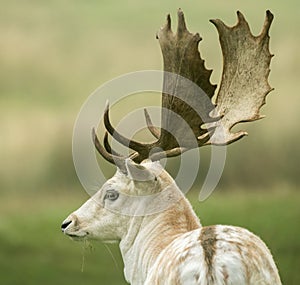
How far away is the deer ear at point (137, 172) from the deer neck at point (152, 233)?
0.17 meters

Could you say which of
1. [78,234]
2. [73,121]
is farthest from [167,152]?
[73,121]

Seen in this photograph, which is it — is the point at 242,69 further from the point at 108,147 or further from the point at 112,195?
the point at 112,195

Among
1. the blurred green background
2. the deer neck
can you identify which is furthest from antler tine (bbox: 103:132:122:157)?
the blurred green background

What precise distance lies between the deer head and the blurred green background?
539 centimetres

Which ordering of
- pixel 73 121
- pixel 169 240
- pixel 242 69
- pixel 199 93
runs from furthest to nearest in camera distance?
pixel 73 121 → pixel 242 69 → pixel 199 93 → pixel 169 240

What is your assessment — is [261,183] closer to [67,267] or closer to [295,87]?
[295,87]

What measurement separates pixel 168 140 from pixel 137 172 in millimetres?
269

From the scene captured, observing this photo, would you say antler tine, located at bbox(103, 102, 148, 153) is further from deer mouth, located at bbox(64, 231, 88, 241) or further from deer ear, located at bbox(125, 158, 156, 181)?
deer mouth, located at bbox(64, 231, 88, 241)

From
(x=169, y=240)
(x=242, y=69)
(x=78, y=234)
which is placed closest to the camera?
(x=169, y=240)

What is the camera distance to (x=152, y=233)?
16.9ft

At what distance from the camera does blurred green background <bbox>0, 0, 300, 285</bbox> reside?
1113 centimetres

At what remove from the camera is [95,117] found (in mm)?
8672

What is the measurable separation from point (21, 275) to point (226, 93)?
6.21 metres

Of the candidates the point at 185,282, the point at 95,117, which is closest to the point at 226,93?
the point at 185,282
